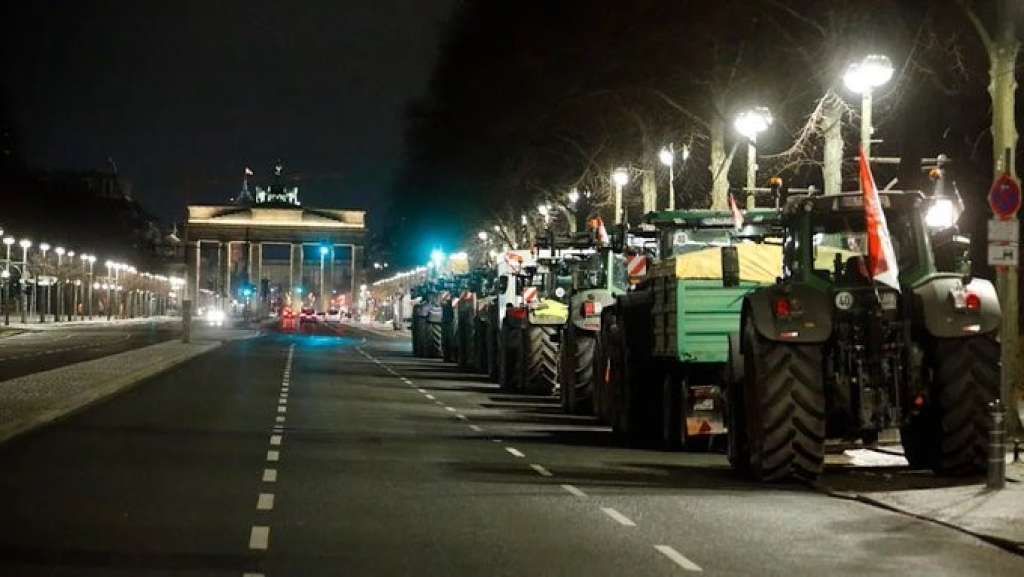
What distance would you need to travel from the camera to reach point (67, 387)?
37281 mm

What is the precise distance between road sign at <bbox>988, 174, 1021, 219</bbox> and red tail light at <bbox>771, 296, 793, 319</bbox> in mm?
2801

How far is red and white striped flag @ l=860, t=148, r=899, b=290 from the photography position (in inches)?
741

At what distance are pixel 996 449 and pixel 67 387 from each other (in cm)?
2365

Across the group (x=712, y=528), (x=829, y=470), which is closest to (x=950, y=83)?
(x=829, y=470)

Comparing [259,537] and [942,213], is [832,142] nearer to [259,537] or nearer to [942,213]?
[942,213]

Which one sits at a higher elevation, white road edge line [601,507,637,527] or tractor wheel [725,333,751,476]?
tractor wheel [725,333,751,476]

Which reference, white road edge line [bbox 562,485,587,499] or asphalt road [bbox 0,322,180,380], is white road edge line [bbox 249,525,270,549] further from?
asphalt road [bbox 0,322,180,380]

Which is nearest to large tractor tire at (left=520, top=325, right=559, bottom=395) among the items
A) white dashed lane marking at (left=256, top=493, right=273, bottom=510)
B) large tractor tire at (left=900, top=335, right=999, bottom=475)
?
large tractor tire at (left=900, top=335, right=999, bottom=475)

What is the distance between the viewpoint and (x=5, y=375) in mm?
45656

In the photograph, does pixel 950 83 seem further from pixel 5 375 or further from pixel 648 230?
pixel 5 375

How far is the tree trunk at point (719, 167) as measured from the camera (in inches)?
1897

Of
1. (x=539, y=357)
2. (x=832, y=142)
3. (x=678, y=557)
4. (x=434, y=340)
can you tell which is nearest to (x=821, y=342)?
(x=678, y=557)

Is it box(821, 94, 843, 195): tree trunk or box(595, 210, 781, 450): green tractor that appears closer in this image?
box(595, 210, 781, 450): green tractor

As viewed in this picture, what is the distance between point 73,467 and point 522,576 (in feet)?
31.5
